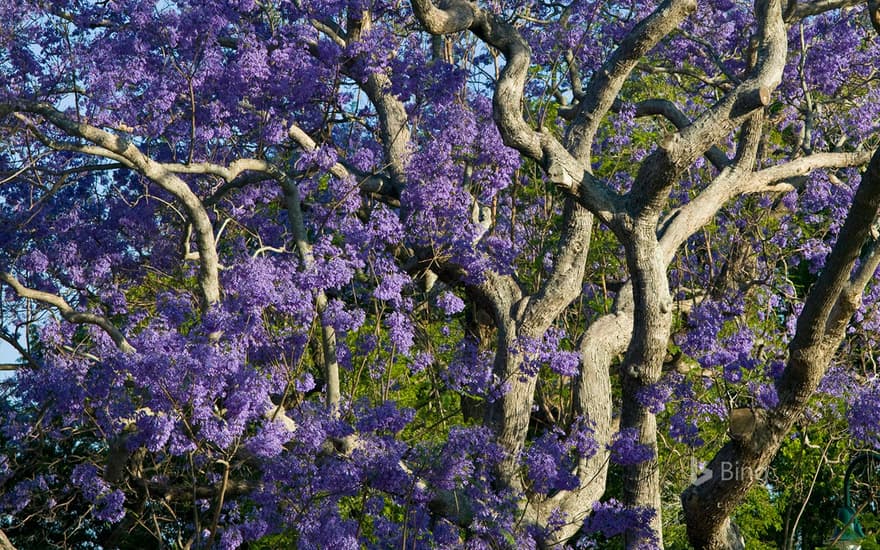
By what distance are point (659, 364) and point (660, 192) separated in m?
1.38

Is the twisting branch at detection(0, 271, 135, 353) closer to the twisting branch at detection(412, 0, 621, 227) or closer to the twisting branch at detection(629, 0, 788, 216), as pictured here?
the twisting branch at detection(412, 0, 621, 227)

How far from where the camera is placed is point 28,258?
31.7ft

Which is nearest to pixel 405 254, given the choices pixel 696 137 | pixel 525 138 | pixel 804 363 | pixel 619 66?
pixel 619 66

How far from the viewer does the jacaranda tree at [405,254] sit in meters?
7.79

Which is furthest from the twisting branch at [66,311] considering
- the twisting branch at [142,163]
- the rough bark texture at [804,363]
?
the rough bark texture at [804,363]

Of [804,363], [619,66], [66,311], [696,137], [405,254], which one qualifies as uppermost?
[619,66]

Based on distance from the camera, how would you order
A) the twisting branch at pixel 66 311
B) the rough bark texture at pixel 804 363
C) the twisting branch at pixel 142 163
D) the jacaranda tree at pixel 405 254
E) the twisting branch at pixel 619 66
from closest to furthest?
the rough bark texture at pixel 804 363 < the jacaranda tree at pixel 405 254 < the twisting branch at pixel 142 163 < the twisting branch at pixel 619 66 < the twisting branch at pixel 66 311

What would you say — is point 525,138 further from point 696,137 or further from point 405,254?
point 405,254

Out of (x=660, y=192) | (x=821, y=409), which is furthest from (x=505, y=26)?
(x=821, y=409)

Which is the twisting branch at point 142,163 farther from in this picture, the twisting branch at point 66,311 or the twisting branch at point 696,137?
the twisting branch at point 696,137

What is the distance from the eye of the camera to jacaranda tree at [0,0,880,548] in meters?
7.79

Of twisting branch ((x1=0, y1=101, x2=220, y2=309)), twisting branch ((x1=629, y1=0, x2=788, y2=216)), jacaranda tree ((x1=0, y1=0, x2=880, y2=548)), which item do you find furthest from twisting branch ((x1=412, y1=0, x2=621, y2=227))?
twisting branch ((x1=0, y1=101, x2=220, y2=309))

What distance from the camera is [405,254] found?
35.3 ft

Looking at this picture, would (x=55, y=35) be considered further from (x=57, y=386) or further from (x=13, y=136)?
(x=57, y=386)
